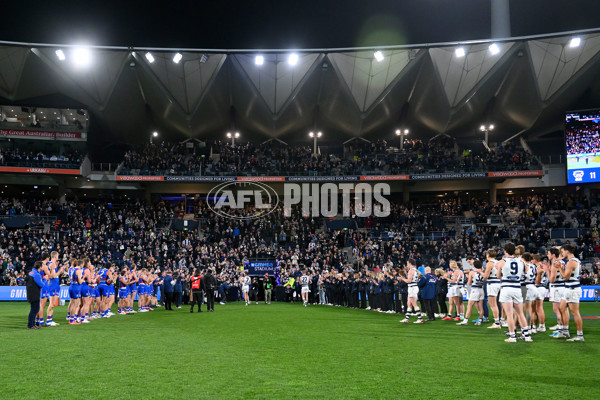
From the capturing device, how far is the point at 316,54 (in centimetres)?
4297

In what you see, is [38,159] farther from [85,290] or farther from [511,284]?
[511,284]

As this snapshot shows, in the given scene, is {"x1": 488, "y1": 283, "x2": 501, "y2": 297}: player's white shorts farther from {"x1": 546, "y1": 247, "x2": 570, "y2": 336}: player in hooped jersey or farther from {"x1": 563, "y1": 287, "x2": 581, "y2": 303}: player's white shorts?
{"x1": 563, "y1": 287, "x2": 581, "y2": 303}: player's white shorts

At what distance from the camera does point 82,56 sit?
41.2 m

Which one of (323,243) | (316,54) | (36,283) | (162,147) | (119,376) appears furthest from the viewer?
(162,147)

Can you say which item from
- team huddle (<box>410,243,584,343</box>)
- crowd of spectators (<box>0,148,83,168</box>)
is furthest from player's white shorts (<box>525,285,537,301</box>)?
crowd of spectators (<box>0,148,83,168</box>)

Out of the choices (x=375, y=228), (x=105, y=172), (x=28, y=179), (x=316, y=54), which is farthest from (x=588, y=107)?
(x=28, y=179)

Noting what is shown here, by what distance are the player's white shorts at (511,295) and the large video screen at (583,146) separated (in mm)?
35779

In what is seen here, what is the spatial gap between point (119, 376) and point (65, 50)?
1560 inches

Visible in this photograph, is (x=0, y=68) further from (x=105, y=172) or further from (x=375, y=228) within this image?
(x=375, y=228)

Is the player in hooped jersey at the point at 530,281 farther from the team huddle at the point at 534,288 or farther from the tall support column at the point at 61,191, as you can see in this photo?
the tall support column at the point at 61,191

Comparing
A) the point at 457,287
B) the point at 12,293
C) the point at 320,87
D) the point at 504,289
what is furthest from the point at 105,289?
the point at 320,87

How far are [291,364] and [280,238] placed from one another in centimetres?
3304

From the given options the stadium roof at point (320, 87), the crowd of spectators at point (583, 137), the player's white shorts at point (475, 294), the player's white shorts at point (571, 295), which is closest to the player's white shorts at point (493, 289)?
the player's white shorts at point (475, 294)

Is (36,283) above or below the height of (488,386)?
above
